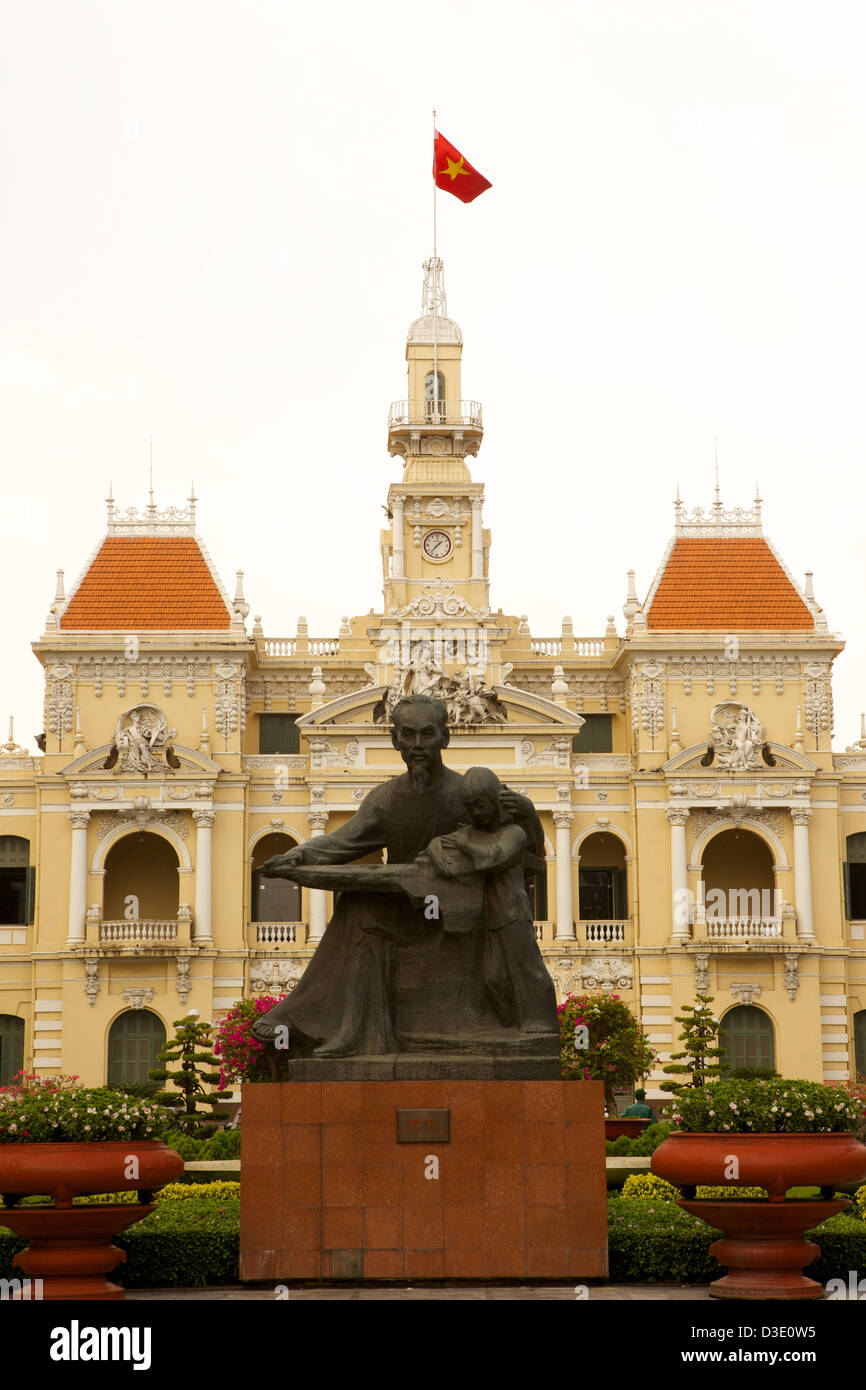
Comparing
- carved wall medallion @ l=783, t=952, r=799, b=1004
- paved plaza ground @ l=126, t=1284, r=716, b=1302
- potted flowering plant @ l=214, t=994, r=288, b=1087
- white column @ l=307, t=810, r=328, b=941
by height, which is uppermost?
white column @ l=307, t=810, r=328, b=941

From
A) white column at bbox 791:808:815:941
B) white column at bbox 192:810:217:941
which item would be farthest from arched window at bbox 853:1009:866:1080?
white column at bbox 192:810:217:941

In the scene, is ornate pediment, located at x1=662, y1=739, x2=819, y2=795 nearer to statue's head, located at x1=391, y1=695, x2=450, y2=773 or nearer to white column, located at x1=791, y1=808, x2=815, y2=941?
white column, located at x1=791, y1=808, x2=815, y2=941

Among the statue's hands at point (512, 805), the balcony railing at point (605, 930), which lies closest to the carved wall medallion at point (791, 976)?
the balcony railing at point (605, 930)

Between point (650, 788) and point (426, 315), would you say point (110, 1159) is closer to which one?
point (650, 788)

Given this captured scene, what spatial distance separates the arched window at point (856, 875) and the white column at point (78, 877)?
22003 mm

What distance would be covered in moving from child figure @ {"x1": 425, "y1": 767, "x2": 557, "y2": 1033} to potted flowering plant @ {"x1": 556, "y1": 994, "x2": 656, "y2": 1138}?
66.1 ft

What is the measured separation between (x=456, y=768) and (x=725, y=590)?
10698 millimetres

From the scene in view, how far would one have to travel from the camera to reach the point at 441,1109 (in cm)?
1505

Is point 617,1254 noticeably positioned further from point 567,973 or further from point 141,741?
point 141,741

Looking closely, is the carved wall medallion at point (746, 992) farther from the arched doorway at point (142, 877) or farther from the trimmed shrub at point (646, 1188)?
the trimmed shrub at point (646, 1188)

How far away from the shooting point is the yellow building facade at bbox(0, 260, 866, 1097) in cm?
5222

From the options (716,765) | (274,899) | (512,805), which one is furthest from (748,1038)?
(512,805)
